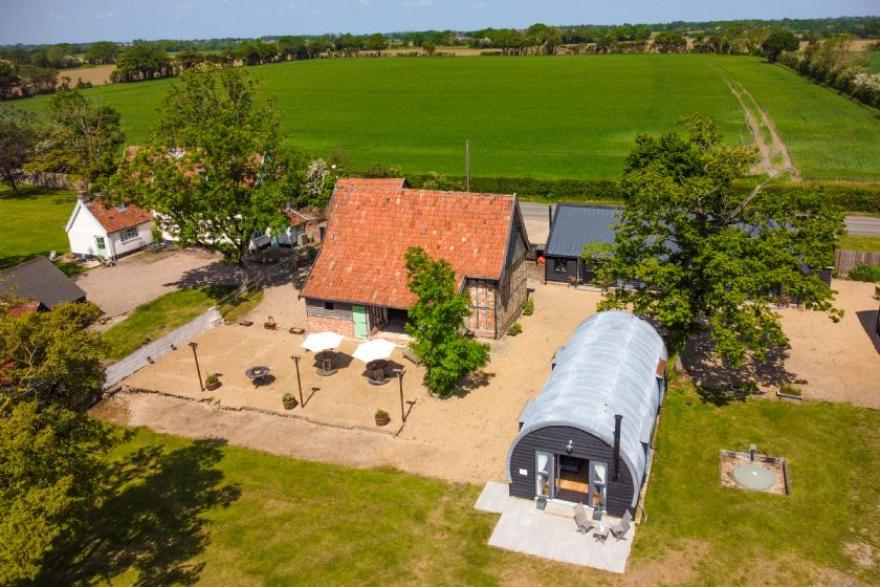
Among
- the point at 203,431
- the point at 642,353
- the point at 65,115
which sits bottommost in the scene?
the point at 203,431

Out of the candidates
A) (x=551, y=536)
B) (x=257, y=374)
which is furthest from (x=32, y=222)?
(x=551, y=536)

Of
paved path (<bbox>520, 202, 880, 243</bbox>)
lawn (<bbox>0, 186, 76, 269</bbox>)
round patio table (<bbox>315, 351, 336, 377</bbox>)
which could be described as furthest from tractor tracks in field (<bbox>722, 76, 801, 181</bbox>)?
lawn (<bbox>0, 186, 76, 269</bbox>)

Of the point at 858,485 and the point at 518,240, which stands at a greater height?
the point at 518,240

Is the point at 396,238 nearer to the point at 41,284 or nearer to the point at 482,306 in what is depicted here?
the point at 482,306

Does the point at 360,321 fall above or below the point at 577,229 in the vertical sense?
below

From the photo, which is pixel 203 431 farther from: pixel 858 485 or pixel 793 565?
pixel 858 485

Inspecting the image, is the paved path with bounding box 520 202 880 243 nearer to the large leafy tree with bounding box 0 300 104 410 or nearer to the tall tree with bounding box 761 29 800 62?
the large leafy tree with bounding box 0 300 104 410

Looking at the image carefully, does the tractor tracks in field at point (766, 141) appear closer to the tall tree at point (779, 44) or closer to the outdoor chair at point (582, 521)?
the outdoor chair at point (582, 521)

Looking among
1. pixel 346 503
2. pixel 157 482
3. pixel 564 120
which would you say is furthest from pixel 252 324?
pixel 564 120
